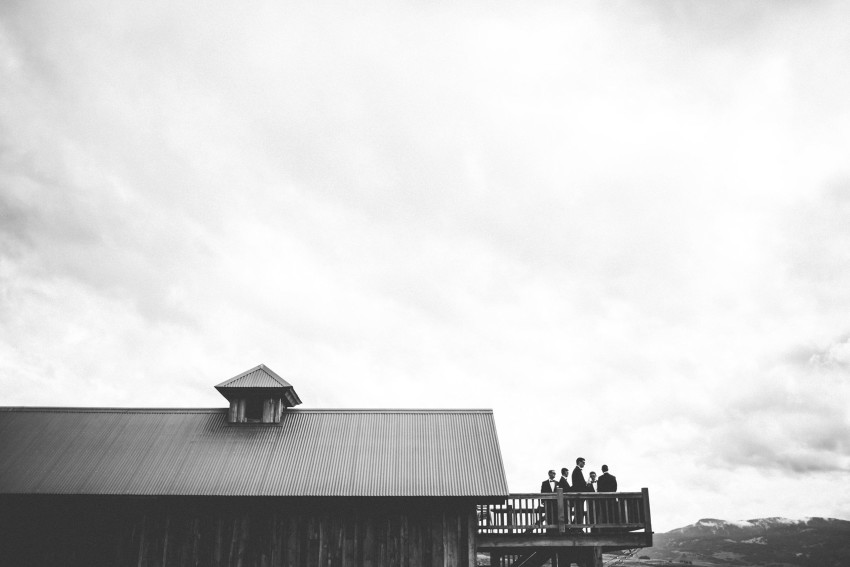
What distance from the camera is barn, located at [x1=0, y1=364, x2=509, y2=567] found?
786 inches

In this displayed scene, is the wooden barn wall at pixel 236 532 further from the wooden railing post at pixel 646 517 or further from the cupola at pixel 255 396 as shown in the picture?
the wooden railing post at pixel 646 517

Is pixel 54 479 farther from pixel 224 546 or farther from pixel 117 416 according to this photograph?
pixel 224 546

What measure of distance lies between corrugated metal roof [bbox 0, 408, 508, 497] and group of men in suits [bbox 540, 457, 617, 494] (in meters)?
1.56

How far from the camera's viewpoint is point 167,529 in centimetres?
2034

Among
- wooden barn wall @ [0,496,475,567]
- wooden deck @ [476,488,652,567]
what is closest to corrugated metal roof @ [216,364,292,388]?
wooden barn wall @ [0,496,475,567]

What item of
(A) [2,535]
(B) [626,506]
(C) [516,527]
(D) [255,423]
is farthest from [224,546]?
(B) [626,506]

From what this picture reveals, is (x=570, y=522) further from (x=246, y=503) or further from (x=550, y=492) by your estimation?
(x=246, y=503)

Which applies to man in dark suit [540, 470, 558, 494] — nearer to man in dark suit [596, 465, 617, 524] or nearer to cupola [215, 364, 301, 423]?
man in dark suit [596, 465, 617, 524]

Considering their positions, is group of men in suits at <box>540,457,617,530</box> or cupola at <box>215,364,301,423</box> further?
cupola at <box>215,364,301,423</box>

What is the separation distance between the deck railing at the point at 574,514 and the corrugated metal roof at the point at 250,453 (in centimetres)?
98

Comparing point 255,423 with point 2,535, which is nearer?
point 2,535

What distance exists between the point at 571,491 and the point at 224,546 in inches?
461

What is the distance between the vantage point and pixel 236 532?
796 inches

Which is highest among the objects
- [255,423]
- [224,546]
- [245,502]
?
[255,423]
